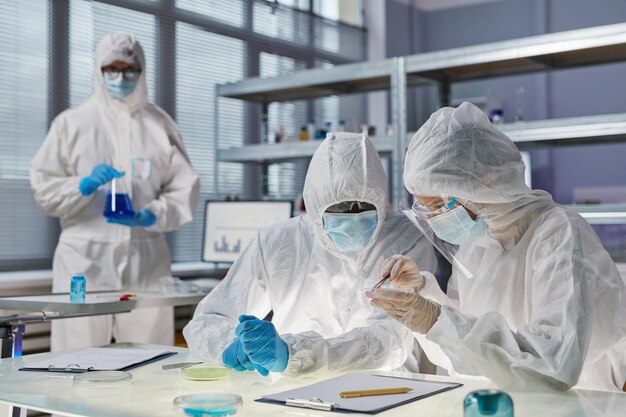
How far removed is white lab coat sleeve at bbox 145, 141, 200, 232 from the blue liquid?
201 mm

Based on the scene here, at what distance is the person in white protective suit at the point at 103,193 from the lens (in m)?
3.30

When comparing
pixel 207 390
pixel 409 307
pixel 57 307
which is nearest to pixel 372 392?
pixel 409 307

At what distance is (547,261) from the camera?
61.4 inches

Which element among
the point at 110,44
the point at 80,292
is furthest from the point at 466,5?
the point at 80,292

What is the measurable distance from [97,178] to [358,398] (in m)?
2.11

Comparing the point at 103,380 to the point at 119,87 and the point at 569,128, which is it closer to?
the point at 119,87

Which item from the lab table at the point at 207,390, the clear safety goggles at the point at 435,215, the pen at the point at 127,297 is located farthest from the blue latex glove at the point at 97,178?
the clear safety goggles at the point at 435,215

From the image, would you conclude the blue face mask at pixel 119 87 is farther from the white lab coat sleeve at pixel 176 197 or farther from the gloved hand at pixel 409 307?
the gloved hand at pixel 409 307

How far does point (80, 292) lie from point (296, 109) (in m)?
3.09

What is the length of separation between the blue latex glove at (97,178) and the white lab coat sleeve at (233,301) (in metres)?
1.18

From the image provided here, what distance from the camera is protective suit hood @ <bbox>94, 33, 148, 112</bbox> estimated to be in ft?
11.3

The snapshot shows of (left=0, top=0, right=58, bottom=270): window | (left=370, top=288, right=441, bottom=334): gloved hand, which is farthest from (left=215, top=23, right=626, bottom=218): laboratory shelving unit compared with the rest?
(left=370, top=288, right=441, bottom=334): gloved hand

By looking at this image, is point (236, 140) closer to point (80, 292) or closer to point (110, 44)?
point (110, 44)

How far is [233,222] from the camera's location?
4.14 m
